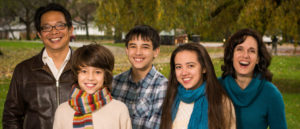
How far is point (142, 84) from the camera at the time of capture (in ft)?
10.0

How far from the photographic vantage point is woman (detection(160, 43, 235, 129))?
271 cm

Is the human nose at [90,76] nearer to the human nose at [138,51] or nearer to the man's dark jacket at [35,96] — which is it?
the man's dark jacket at [35,96]

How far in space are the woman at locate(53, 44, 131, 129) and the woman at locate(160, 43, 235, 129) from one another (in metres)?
0.51

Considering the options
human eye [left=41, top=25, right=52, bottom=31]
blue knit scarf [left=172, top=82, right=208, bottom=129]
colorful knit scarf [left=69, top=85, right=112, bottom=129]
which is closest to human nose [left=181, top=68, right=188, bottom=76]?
blue knit scarf [left=172, top=82, right=208, bottom=129]

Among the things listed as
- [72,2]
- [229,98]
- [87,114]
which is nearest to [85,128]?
[87,114]

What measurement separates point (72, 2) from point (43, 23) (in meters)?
38.0

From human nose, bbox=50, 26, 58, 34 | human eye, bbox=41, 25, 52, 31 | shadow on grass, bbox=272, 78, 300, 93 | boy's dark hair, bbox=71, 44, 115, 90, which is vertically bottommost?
shadow on grass, bbox=272, 78, 300, 93

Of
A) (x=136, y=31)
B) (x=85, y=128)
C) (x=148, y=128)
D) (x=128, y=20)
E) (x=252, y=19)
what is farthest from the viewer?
(x=252, y=19)

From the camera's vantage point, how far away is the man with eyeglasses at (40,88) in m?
2.82

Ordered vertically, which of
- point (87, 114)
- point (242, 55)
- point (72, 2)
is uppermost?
point (72, 2)

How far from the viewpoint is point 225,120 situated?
2.70 meters

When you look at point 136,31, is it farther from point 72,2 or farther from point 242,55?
point 72,2

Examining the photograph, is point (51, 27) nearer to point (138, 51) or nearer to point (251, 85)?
point (138, 51)

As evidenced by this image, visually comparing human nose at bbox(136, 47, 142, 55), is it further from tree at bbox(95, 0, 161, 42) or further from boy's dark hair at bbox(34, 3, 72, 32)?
tree at bbox(95, 0, 161, 42)
